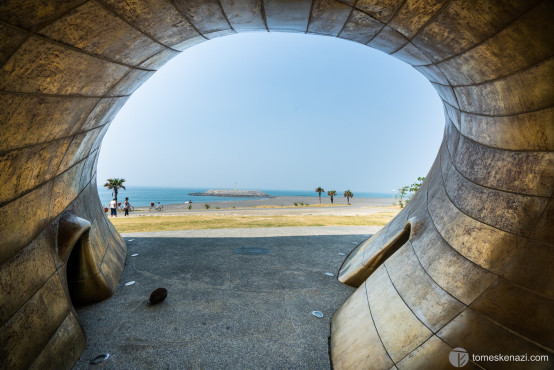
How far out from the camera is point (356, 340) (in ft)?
15.6

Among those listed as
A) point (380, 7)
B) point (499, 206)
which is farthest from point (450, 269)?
point (380, 7)

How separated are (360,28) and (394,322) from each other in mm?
5542

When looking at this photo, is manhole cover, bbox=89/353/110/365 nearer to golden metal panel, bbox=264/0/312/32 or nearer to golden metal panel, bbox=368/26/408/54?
golden metal panel, bbox=264/0/312/32

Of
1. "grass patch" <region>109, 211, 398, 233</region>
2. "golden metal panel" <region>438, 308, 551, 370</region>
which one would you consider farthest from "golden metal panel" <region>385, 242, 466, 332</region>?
"grass patch" <region>109, 211, 398, 233</region>

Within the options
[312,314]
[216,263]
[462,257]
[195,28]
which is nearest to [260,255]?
[216,263]

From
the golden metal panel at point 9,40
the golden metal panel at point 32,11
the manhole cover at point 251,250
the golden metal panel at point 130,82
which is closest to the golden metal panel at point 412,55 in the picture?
the golden metal panel at point 130,82

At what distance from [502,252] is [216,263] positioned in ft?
29.0

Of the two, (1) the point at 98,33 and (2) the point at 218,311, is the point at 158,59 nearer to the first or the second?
(1) the point at 98,33

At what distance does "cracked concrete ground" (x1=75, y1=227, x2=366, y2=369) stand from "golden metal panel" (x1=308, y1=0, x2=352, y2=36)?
21.6ft

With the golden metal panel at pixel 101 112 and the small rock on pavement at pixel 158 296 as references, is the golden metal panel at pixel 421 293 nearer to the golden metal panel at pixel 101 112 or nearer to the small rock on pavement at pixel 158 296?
the small rock on pavement at pixel 158 296

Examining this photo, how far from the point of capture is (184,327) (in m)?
5.78

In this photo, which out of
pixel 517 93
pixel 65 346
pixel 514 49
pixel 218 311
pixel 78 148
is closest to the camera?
pixel 514 49

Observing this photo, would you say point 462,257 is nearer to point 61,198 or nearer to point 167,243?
point 61,198

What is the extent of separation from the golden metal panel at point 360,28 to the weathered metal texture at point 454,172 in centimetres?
4
